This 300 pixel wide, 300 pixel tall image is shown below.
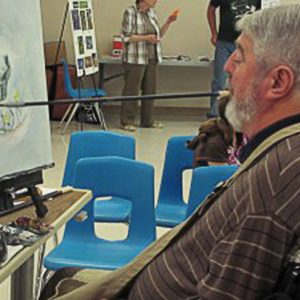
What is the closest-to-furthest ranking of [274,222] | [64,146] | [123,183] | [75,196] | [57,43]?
[274,222] → [75,196] → [123,183] → [64,146] → [57,43]

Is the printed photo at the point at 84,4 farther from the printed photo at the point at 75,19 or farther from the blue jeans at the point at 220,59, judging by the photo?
the blue jeans at the point at 220,59

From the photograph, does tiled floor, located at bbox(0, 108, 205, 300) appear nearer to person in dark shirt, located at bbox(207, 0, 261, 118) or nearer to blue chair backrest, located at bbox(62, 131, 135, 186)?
person in dark shirt, located at bbox(207, 0, 261, 118)

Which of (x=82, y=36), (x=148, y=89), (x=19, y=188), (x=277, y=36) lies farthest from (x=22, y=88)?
(x=148, y=89)

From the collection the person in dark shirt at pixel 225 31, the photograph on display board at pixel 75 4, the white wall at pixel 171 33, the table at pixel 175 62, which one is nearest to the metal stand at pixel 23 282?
the photograph on display board at pixel 75 4

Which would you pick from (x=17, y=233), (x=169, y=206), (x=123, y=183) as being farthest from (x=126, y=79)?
(x=17, y=233)

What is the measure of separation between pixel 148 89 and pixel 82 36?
1334 mm

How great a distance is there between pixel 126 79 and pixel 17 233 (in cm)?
513

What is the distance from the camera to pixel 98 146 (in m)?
3.10

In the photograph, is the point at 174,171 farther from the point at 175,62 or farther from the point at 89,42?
the point at 175,62

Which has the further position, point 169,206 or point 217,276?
point 169,206

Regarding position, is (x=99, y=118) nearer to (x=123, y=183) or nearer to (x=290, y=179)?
(x=123, y=183)

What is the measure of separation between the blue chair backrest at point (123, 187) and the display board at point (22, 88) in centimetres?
51

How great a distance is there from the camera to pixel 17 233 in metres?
1.78

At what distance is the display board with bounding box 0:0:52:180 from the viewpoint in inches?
76.3
